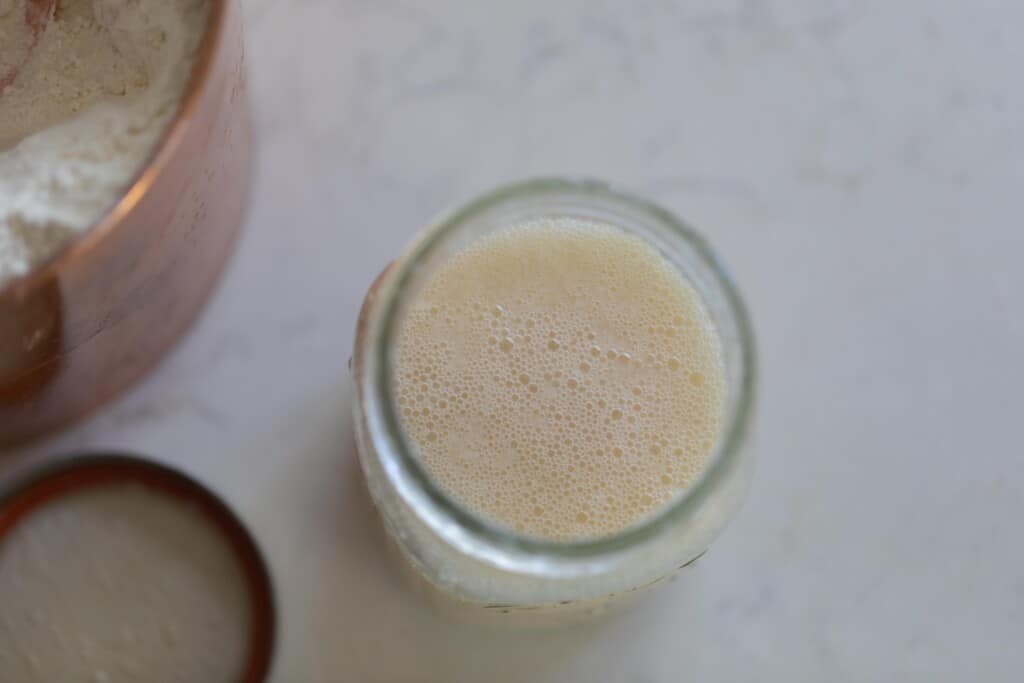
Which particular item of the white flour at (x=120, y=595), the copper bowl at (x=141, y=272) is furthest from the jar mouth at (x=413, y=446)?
the white flour at (x=120, y=595)

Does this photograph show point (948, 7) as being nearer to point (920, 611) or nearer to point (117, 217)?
Result: point (920, 611)

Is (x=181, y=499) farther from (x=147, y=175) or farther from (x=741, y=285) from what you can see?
(x=741, y=285)

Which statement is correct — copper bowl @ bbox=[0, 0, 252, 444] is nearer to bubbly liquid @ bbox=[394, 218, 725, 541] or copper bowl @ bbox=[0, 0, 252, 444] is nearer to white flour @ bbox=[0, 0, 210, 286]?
white flour @ bbox=[0, 0, 210, 286]

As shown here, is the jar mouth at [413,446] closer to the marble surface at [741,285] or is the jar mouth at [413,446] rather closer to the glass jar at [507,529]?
the glass jar at [507,529]

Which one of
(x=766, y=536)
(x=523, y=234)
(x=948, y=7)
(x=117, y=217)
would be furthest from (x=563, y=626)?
(x=948, y=7)

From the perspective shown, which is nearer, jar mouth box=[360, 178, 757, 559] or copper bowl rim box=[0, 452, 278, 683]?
jar mouth box=[360, 178, 757, 559]

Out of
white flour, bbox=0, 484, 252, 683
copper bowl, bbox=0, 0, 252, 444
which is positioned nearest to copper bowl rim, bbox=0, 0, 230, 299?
copper bowl, bbox=0, 0, 252, 444

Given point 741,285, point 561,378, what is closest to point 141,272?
point 561,378
